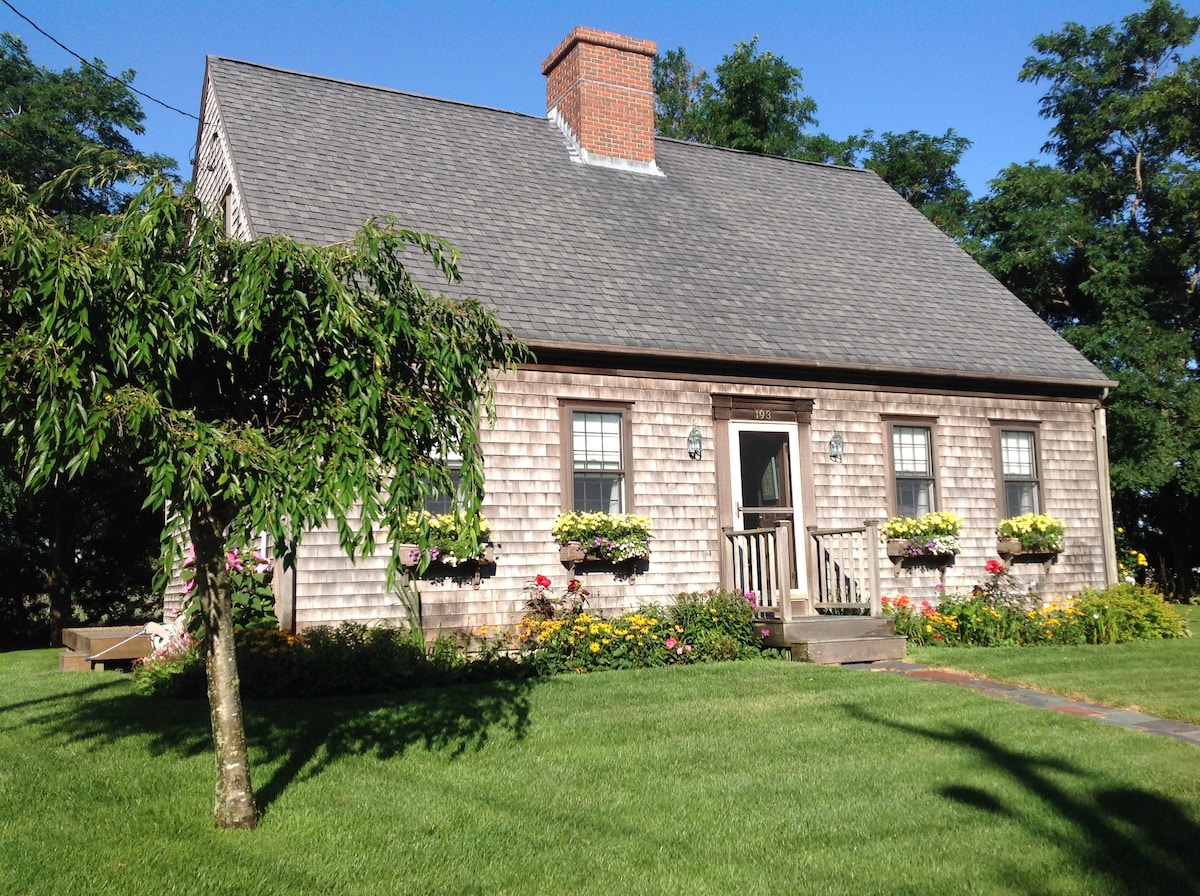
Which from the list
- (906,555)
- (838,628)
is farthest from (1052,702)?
(906,555)

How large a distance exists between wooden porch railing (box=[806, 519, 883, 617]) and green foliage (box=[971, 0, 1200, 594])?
818cm

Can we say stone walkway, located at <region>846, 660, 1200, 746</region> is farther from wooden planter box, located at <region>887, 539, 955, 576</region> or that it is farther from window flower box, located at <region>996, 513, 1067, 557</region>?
window flower box, located at <region>996, 513, 1067, 557</region>

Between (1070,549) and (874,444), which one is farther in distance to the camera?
(1070,549)

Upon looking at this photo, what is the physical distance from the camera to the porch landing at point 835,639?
10695mm

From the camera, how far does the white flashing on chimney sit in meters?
15.8

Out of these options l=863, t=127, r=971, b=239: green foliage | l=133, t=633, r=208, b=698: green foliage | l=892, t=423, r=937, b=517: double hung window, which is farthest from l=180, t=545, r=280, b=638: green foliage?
l=863, t=127, r=971, b=239: green foliage

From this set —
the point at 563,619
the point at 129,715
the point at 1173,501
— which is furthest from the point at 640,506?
the point at 1173,501

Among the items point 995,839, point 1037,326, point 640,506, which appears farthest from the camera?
point 1037,326

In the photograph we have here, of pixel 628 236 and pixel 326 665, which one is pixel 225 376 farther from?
pixel 628 236

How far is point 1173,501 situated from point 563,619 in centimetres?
1628

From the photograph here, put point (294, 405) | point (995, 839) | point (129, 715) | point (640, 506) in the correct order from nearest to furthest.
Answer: point (995, 839) < point (294, 405) < point (129, 715) < point (640, 506)

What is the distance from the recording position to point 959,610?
12.6m

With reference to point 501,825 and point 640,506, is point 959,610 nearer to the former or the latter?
point 640,506

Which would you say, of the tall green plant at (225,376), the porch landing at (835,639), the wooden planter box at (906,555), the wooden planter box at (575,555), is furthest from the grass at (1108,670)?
the tall green plant at (225,376)
